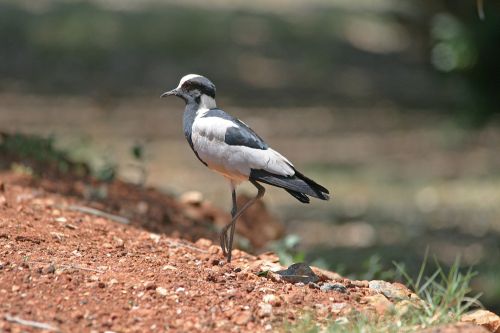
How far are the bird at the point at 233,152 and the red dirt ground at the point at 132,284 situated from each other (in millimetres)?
400

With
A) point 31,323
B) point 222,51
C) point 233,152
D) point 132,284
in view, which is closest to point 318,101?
point 222,51

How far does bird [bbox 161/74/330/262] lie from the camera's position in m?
4.54

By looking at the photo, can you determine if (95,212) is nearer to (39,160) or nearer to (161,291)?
(39,160)

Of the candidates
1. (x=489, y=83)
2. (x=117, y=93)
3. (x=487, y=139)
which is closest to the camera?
(x=489, y=83)

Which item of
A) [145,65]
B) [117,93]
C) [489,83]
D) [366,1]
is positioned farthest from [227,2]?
[489,83]

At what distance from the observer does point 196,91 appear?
16.3 ft

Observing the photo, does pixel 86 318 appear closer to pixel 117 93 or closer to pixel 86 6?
pixel 117 93

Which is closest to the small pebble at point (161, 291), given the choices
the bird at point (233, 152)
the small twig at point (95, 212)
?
the bird at point (233, 152)

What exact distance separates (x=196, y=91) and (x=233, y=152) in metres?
0.50

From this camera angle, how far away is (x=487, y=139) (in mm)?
14891

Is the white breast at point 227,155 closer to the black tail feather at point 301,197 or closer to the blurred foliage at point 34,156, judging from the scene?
the black tail feather at point 301,197

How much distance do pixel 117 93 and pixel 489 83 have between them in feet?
30.6

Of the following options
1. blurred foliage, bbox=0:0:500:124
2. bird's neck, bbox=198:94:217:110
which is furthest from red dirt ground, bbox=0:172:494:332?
blurred foliage, bbox=0:0:500:124

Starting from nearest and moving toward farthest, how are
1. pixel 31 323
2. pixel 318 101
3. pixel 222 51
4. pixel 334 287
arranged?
pixel 31 323 < pixel 334 287 < pixel 318 101 < pixel 222 51
